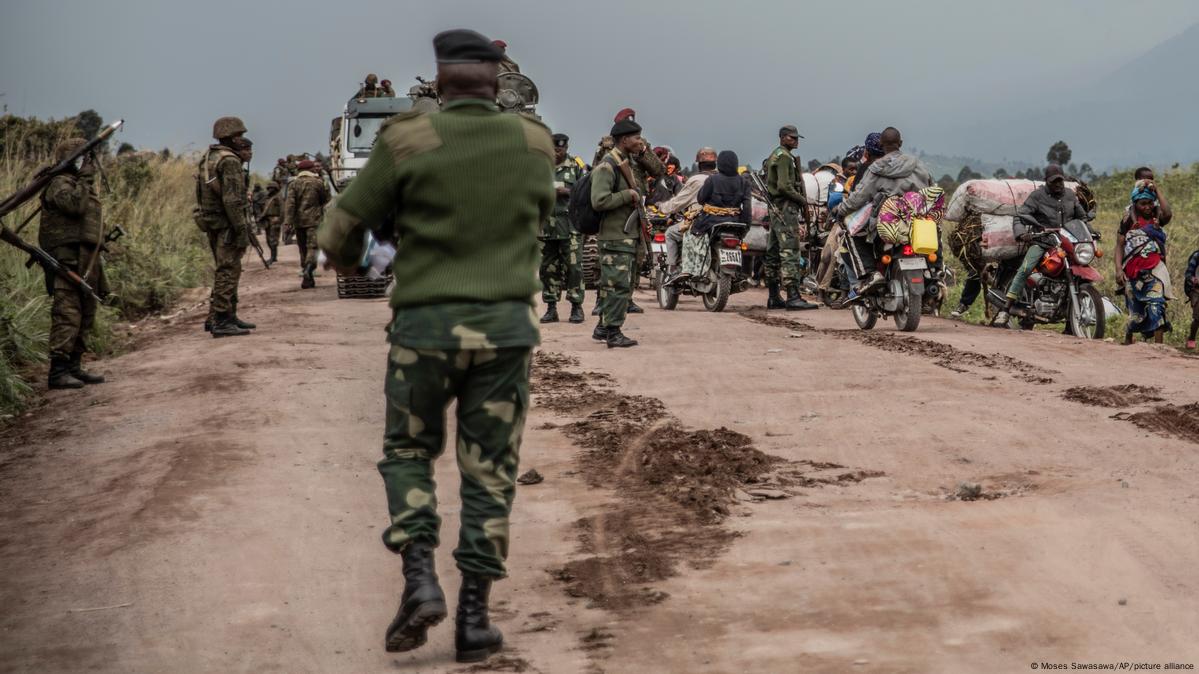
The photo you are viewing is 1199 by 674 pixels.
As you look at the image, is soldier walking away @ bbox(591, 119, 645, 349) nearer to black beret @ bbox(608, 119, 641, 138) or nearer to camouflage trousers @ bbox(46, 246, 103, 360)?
black beret @ bbox(608, 119, 641, 138)

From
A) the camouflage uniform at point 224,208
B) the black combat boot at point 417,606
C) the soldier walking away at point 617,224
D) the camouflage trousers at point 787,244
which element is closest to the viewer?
the black combat boot at point 417,606

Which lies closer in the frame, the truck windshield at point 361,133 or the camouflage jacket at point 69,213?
the camouflage jacket at point 69,213

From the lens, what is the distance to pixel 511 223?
15.1ft

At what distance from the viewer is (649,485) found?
693 centimetres

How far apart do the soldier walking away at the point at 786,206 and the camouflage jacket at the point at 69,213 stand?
7.91 metres

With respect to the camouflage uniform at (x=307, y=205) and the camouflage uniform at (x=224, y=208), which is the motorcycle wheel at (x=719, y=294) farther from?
the camouflage uniform at (x=307, y=205)

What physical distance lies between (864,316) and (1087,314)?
2.13 meters

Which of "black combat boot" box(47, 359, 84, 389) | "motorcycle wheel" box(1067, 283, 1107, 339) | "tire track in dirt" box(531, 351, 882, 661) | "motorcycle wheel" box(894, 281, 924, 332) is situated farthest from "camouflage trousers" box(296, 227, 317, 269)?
"tire track in dirt" box(531, 351, 882, 661)

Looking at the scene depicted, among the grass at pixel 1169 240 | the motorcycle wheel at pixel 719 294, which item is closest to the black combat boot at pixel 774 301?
the motorcycle wheel at pixel 719 294

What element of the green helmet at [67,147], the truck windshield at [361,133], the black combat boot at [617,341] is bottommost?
the black combat boot at [617,341]

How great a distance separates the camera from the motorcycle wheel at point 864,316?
1404cm

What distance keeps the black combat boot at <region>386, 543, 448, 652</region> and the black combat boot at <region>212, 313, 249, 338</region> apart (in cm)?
1020

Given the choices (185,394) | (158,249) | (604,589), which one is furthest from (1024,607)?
(158,249)

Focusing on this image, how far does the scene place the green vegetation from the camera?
41.2 feet
